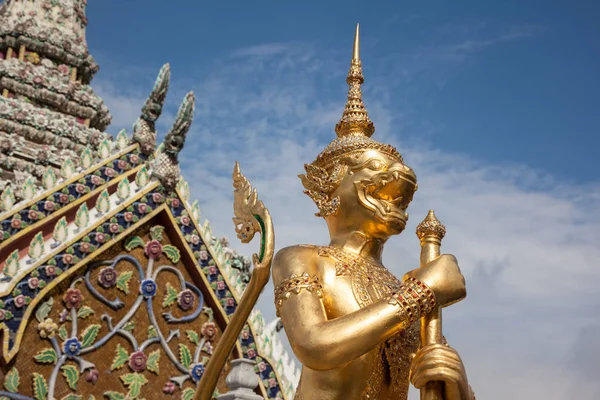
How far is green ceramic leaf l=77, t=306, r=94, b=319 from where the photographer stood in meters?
7.45

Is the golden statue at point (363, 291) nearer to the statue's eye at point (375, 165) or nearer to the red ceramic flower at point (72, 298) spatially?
the statue's eye at point (375, 165)

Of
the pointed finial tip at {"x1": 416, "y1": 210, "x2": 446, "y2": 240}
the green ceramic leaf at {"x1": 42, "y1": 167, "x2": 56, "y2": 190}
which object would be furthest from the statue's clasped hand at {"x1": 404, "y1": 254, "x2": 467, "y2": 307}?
the green ceramic leaf at {"x1": 42, "y1": 167, "x2": 56, "y2": 190}

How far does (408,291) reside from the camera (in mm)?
3082

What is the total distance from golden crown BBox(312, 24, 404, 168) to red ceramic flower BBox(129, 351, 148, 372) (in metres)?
4.58

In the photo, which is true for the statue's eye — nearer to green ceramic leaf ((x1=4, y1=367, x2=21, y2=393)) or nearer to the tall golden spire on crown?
the tall golden spire on crown

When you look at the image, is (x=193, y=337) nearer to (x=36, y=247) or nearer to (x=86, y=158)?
(x=36, y=247)

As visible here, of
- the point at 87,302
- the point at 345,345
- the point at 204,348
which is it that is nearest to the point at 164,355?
the point at 204,348

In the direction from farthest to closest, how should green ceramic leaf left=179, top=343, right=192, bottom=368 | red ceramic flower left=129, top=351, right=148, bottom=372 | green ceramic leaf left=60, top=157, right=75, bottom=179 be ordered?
green ceramic leaf left=179, top=343, right=192, bottom=368 < green ceramic leaf left=60, top=157, right=75, bottom=179 < red ceramic flower left=129, top=351, right=148, bottom=372

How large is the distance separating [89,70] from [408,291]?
9.76 meters

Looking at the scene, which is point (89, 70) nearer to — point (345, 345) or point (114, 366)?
point (114, 366)

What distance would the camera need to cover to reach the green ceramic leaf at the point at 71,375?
23.6ft

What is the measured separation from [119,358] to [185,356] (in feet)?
2.48

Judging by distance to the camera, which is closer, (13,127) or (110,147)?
(110,147)

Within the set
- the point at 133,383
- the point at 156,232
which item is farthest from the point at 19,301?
the point at 156,232
